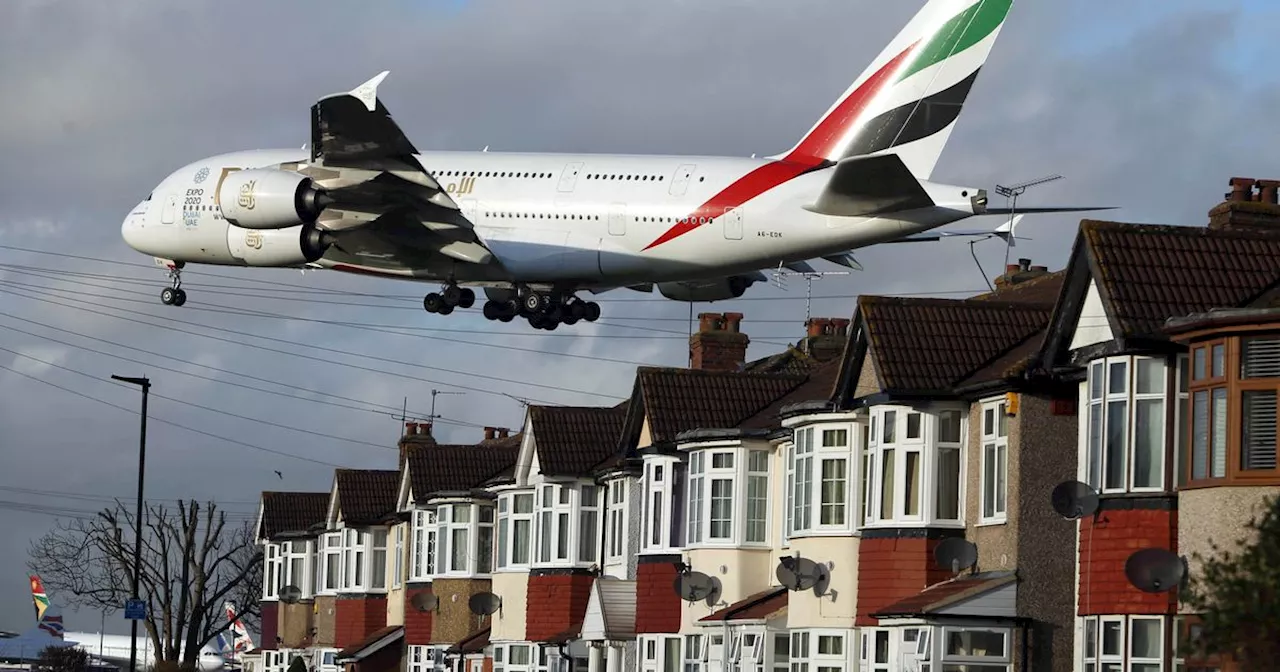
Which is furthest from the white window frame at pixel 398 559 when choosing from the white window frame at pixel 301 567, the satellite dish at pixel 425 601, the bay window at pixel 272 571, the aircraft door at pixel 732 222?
the aircraft door at pixel 732 222

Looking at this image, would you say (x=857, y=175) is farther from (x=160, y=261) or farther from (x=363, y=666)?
(x=363, y=666)

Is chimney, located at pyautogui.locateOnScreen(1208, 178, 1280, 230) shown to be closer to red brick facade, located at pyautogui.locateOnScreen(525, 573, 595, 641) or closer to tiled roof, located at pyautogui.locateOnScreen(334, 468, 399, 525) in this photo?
red brick facade, located at pyautogui.locateOnScreen(525, 573, 595, 641)

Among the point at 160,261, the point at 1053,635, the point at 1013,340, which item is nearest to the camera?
the point at 1053,635

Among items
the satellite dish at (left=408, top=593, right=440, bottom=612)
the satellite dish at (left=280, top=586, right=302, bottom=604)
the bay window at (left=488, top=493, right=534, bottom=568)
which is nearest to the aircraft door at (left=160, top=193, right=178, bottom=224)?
the bay window at (left=488, top=493, right=534, bottom=568)

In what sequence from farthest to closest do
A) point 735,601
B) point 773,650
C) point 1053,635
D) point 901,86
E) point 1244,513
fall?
point 901,86, point 735,601, point 773,650, point 1053,635, point 1244,513

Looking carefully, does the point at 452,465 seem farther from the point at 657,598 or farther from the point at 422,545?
the point at 657,598

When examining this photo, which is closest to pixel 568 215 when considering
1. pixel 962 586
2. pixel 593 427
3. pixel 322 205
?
pixel 322 205
